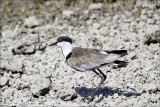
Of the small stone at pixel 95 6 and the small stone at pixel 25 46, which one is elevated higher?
the small stone at pixel 95 6

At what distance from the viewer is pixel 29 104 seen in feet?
22.2

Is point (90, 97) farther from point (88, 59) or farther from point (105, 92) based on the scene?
point (88, 59)

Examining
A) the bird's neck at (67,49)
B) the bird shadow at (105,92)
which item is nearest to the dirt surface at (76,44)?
the bird shadow at (105,92)

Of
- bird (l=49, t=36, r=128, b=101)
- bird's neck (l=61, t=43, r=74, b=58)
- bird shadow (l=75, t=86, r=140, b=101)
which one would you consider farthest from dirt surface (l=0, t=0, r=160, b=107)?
bird's neck (l=61, t=43, r=74, b=58)

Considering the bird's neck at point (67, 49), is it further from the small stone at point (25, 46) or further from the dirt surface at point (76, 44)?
the small stone at point (25, 46)

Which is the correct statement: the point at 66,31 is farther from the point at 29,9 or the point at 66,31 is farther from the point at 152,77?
the point at 152,77

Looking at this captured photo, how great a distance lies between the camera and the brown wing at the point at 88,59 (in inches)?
260

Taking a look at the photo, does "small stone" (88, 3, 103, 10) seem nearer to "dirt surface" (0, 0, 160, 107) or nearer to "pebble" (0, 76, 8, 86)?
"dirt surface" (0, 0, 160, 107)

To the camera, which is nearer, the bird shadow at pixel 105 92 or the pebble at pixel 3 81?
the bird shadow at pixel 105 92

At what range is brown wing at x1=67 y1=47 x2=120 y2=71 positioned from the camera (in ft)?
21.7

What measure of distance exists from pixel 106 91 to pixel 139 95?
31.4 inches

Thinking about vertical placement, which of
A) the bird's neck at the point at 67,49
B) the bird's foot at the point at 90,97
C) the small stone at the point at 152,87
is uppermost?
the bird's neck at the point at 67,49

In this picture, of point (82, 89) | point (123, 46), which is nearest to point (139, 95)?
point (82, 89)

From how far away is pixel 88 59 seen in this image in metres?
6.77
